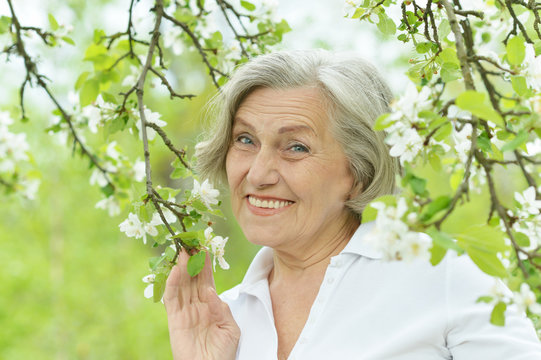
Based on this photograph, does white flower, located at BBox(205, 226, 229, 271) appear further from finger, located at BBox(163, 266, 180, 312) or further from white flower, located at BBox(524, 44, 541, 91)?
white flower, located at BBox(524, 44, 541, 91)

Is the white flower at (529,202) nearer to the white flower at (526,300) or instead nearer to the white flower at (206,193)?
the white flower at (526,300)

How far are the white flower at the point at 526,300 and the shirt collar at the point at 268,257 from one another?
2.74 ft

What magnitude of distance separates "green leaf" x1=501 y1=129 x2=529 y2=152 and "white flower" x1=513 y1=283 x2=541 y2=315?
0.80 ft

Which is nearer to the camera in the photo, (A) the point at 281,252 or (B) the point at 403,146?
(B) the point at 403,146

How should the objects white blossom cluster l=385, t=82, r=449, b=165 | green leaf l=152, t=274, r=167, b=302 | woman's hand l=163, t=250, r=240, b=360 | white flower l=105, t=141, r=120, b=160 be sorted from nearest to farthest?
white blossom cluster l=385, t=82, r=449, b=165 < green leaf l=152, t=274, r=167, b=302 < woman's hand l=163, t=250, r=240, b=360 < white flower l=105, t=141, r=120, b=160

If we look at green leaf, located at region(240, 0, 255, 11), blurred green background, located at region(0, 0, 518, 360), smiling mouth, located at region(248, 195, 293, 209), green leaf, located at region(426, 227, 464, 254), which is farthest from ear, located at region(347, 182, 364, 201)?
blurred green background, located at region(0, 0, 518, 360)

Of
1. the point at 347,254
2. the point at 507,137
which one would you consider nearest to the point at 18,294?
the point at 347,254

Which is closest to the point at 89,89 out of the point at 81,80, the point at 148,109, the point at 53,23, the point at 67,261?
the point at 81,80

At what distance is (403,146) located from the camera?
124cm

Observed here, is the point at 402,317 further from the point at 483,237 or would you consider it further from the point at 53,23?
the point at 53,23

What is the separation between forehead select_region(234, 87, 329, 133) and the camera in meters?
1.90

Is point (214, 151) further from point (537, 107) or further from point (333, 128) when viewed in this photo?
point (537, 107)

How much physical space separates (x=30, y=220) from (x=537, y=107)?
7305 millimetres

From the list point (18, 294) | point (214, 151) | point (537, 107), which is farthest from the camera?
point (18, 294)
